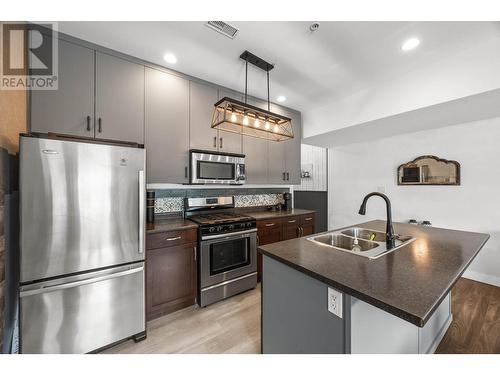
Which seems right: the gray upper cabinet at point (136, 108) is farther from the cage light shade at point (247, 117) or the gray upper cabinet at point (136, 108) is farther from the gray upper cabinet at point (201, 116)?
the cage light shade at point (247, 117)

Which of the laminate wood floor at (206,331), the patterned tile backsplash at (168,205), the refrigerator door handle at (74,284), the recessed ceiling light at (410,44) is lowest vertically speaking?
the laminate wood floor at (206,331)

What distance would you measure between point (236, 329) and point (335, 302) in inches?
51.8

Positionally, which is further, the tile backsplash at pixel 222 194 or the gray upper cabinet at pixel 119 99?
the tile backsplash at pixel 222 194

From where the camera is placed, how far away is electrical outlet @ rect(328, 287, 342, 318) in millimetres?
941

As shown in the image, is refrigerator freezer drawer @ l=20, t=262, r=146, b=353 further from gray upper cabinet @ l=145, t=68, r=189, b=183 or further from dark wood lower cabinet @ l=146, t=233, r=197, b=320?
gray upper cabinet @ l=145, t=68, r=189, b=183

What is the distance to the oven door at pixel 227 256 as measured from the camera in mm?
2221

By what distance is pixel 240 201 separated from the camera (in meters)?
3.29

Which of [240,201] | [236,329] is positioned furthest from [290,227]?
[236,329]

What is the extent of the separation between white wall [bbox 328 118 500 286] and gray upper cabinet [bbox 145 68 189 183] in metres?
3.34

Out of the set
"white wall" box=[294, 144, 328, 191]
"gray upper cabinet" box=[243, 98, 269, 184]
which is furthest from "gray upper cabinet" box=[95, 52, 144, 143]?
"white wall" box=[294, 144, 328, 191]

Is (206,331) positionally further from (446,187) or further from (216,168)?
(446,187)

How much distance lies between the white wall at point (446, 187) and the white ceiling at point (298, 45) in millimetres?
1515

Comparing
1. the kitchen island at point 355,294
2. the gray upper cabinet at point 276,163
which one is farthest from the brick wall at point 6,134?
the gray upper cabinet at point 276,163

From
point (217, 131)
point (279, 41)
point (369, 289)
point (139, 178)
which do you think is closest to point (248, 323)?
point (369, 289)
